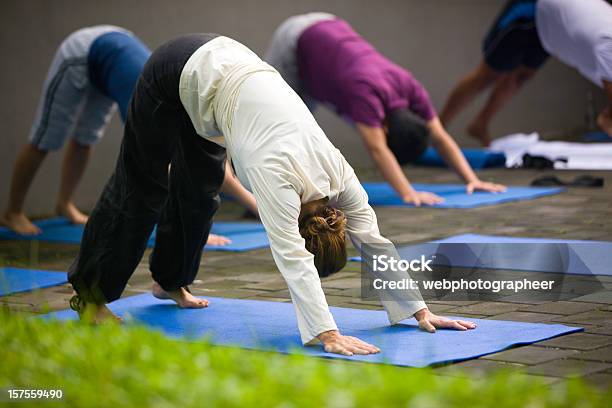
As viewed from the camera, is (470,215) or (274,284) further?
(470,215)

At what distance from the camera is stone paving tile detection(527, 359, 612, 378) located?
2.87 m

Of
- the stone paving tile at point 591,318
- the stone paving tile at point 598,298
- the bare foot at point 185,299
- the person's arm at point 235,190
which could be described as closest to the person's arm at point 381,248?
the stone paving tile at point 591,318

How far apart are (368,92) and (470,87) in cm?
249

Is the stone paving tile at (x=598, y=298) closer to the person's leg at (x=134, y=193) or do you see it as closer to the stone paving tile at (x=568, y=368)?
the stone paving tile at (x=568, y=368)

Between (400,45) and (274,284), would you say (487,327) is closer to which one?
(274,284)

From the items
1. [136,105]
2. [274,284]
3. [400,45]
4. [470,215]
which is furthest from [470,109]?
[136,105]

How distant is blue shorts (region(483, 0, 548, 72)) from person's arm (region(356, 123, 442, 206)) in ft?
5.76

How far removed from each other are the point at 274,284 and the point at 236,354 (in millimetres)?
2014

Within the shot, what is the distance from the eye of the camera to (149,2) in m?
7.96

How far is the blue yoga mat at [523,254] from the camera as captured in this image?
14.9 feet

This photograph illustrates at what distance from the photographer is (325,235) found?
129 inches

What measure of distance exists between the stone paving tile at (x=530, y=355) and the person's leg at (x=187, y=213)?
127 centimetres

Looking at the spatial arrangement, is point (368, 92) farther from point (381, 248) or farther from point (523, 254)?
point (381, 248)

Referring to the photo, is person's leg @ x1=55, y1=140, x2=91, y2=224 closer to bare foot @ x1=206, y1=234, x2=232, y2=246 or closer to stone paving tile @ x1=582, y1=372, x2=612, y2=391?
bare foot @ x1=206, y1=234, x2=232, y2=246
